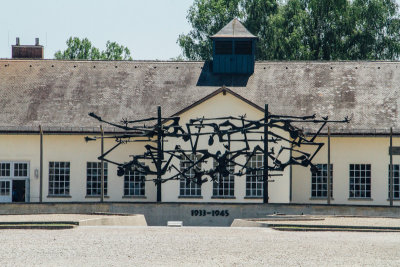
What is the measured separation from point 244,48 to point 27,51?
43.6ft

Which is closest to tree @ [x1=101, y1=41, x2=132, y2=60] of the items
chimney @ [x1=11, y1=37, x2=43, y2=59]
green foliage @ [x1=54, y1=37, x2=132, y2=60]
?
green foliage @ [x1=54, y1=37, x2=132, y2=60]

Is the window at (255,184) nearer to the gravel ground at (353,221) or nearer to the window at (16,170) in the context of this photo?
the gravel ground at (353,221)

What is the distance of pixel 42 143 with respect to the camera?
47188 millimetres

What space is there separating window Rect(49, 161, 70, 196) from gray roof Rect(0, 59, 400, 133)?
1919 millimetres

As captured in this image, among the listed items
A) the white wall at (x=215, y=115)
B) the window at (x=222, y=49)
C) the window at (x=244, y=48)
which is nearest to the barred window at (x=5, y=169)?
the white wall at (x=215, y=115)

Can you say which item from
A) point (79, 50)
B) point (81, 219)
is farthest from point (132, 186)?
point (79, 50)

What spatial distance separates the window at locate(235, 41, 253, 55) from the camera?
52.6 m

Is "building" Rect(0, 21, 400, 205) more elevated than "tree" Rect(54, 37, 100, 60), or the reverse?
"tree" Rect(54, 37, 100, 60)

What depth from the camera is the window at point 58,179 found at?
1887 inches

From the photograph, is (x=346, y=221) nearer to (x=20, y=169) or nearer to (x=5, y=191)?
(x=20, y=169)

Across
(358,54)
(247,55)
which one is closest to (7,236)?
(247,55)

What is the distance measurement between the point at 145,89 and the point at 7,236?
21053 mm

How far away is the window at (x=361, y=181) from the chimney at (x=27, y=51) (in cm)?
2050

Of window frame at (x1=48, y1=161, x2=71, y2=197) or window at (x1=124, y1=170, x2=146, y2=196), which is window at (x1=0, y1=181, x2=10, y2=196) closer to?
window frame at (x1=48, y1=161, x2=71, y2=197)
